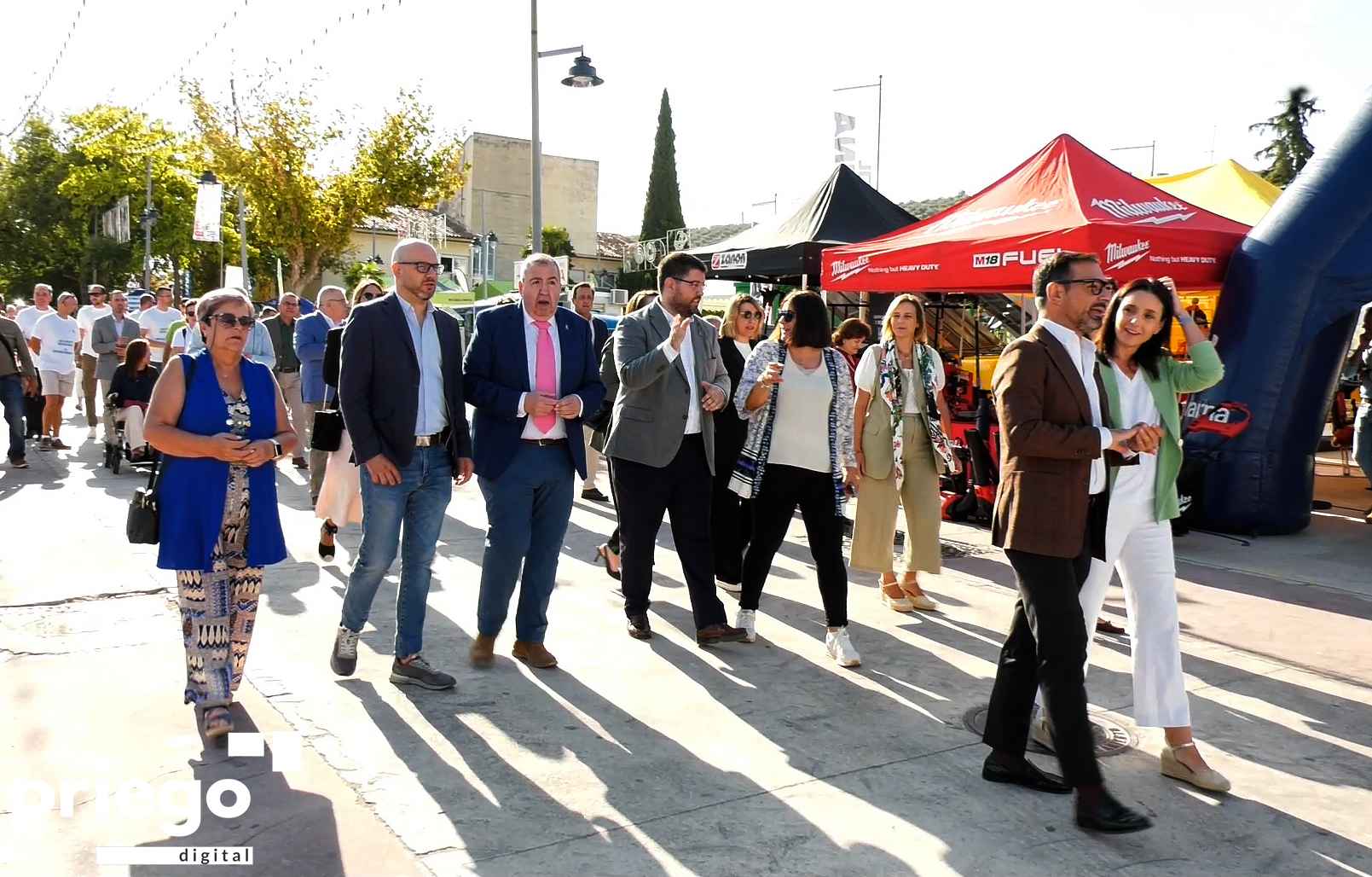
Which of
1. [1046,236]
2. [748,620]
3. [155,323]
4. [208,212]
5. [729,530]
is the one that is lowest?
[748,620]

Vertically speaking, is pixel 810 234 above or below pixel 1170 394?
above

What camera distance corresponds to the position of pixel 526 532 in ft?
15.9

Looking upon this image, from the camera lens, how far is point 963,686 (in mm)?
4812

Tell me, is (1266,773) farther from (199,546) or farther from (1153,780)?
(199,546)

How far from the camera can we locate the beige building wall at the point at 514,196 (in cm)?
6259

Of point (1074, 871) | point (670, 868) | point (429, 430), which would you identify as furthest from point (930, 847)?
point (429, 430)

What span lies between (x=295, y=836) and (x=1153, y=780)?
2904 mm

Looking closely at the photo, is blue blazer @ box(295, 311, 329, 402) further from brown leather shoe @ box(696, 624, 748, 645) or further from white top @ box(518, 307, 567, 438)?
brown leather shoe @ box(696, 624, 748, 645)

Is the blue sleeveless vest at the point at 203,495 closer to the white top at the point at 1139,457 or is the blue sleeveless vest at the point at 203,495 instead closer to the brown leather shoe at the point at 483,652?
the brown leather shoe at the point at 483,652

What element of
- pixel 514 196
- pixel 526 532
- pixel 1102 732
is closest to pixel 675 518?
pixel 526 532

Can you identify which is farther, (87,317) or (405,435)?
(87,317)

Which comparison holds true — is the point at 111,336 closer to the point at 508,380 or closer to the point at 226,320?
the point at 508,380

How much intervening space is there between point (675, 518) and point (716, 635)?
606 mm

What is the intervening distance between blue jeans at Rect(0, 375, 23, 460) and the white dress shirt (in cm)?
1048
